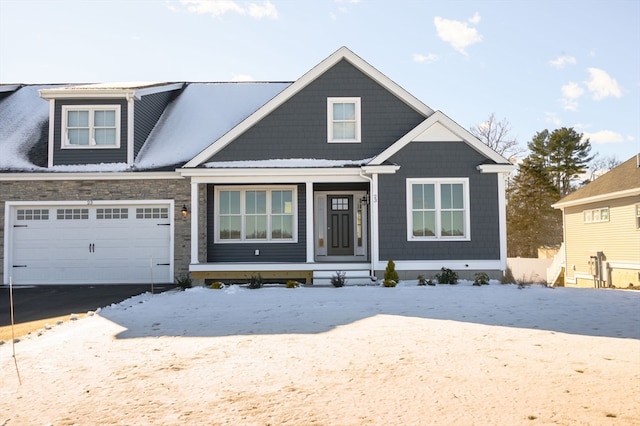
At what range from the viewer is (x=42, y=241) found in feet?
49.8

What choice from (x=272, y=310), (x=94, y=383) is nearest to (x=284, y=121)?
(x=272, y=310)

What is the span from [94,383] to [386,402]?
3005 mm

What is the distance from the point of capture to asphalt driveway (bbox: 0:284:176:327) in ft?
32.4

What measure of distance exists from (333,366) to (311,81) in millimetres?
11166

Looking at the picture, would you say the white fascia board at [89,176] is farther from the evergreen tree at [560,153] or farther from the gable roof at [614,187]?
the evergreen tree at [560,153]

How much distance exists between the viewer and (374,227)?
45.9ft

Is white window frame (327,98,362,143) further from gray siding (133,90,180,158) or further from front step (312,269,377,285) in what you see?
gray siding (133,90,180,158)

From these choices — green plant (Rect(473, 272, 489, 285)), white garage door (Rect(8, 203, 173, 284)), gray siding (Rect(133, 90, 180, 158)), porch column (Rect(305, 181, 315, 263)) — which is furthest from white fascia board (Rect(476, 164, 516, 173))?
gray siding (Rect(133, 90, 180, 158))

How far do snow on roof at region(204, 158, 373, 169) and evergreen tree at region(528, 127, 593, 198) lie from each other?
31.9m

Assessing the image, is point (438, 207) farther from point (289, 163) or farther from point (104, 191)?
point (104, 191)

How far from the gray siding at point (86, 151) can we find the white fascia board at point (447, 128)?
26.0 feet

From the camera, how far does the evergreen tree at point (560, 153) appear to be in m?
41.9

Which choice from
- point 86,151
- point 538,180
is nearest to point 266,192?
point 86,151

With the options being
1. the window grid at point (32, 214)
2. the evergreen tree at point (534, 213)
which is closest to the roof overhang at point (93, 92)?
the window grid at point (32, 214)
